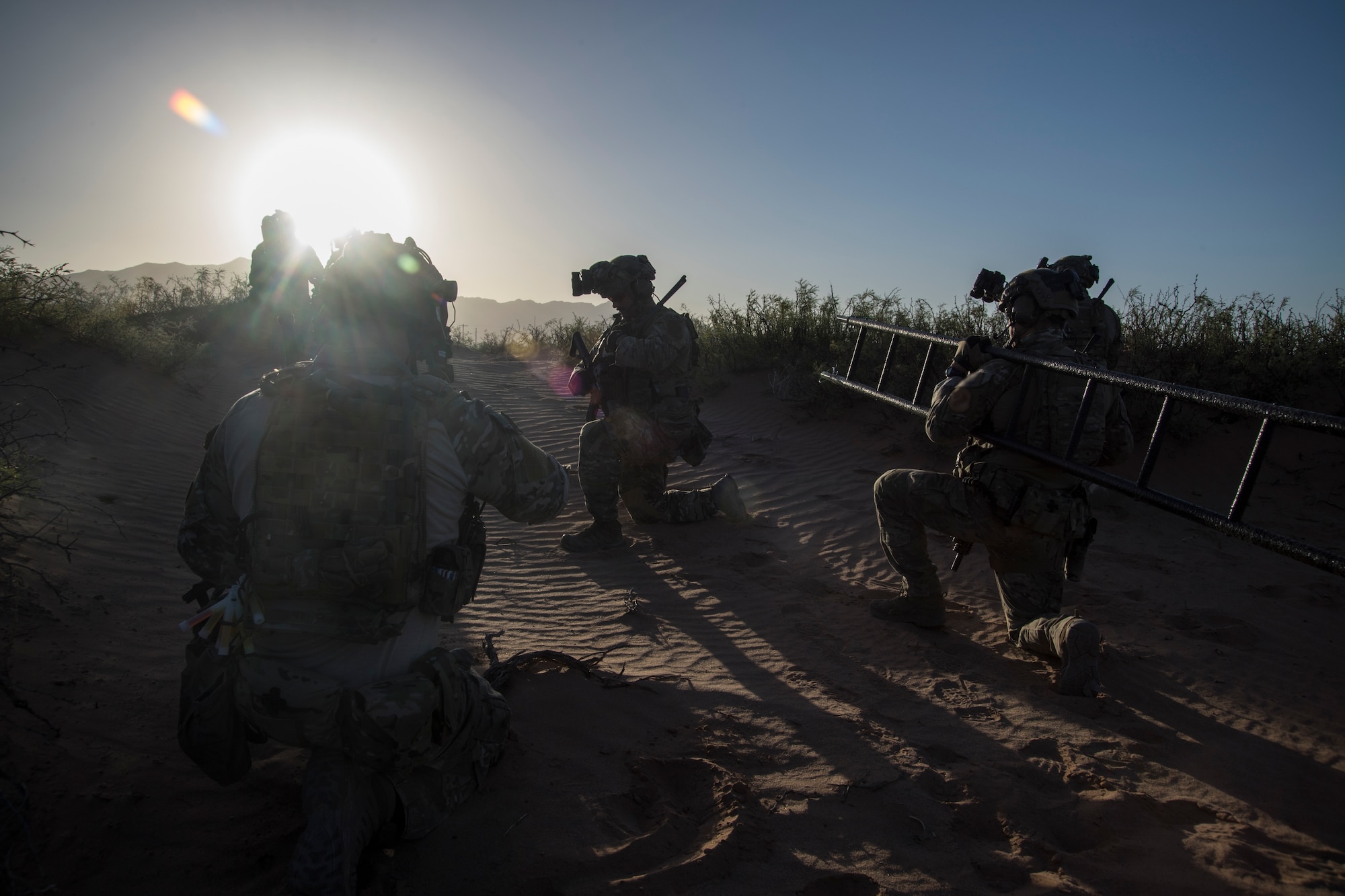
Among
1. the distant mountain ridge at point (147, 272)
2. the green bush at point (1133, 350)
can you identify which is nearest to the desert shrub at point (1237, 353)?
the green bush at point (1133, 350)

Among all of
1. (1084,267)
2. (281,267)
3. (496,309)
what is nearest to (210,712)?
(1084,267)

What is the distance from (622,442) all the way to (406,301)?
10.7 feet

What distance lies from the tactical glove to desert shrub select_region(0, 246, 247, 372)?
5.26 meters

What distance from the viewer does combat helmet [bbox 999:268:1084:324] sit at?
11.7 ft

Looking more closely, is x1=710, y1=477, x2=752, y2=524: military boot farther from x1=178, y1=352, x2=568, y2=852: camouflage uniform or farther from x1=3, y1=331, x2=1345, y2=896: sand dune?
x1=178, y1=352, x2=568, y2=852: camouflage uniform

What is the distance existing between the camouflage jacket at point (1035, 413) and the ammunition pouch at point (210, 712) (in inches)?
125

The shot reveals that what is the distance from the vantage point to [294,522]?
6.56 feet

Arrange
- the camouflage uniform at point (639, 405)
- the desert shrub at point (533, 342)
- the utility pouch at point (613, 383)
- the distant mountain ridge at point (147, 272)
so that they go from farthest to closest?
the distant mountain ridge at point (147, 272) → the desert shrub at point (533, 342) → the utility pouch at point (613, 383) → the camouflage uniform at point (639, 405)

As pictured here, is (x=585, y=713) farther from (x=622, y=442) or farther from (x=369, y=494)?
(x=622, y=442)

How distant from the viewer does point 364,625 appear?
2031mm

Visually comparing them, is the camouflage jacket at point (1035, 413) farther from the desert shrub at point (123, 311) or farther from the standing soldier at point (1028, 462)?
the desert shrub at point (123, 311)

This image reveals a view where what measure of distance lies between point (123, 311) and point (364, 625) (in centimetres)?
1043

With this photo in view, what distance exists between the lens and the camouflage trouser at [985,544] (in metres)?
3.58

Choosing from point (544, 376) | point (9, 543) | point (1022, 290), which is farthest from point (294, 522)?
point (544, 376)
